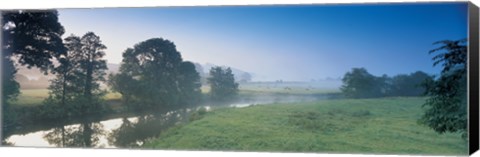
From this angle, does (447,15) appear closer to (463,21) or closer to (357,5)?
(463,21)

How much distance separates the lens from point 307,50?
34.2ft

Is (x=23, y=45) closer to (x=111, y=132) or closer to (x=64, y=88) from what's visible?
(x=64, y=88)

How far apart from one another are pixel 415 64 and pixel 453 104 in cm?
70

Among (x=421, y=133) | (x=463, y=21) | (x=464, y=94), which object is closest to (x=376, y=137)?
(x=421, y=133)

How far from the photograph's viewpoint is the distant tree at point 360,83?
10156 mm

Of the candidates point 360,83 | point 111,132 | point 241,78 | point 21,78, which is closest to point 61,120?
point 111,132

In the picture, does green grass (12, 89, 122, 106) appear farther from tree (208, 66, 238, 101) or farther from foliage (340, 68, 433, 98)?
foliage (340, 68, 433, 98)

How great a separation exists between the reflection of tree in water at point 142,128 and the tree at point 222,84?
1.70 feet

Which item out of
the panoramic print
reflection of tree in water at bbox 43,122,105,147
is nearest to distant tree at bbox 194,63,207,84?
→ the panoramic print

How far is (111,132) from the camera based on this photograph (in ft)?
36.6

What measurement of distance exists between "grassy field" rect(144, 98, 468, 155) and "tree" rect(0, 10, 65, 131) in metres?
2.15

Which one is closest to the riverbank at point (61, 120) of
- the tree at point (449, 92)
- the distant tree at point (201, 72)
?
the distant tree at point (201, 72)

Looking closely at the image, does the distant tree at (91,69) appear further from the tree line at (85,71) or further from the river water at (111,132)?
the river water at (111,132)

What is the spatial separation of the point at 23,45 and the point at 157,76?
217 centimetres
